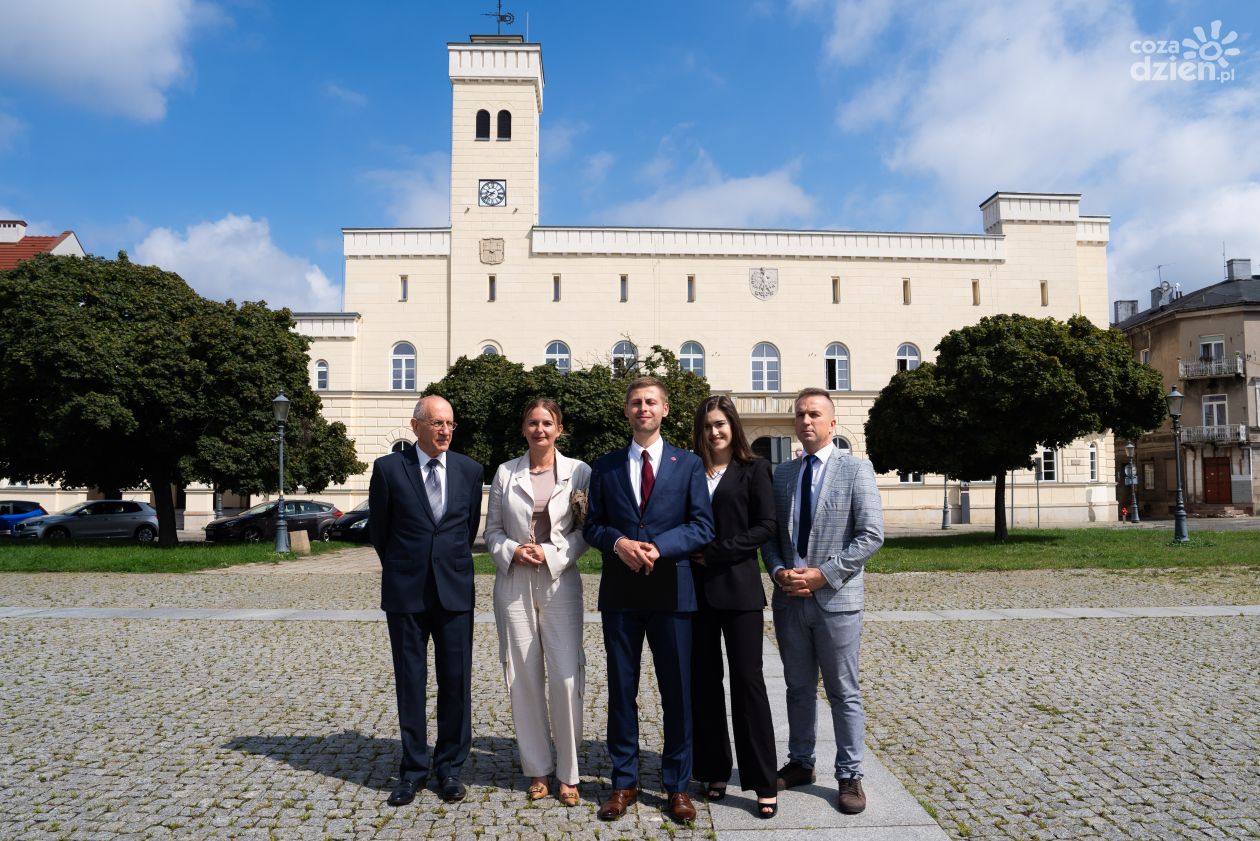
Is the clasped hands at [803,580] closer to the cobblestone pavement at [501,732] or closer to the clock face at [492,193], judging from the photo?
the cobblestone pavement at [501,732]

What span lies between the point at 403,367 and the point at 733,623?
39.6 meters

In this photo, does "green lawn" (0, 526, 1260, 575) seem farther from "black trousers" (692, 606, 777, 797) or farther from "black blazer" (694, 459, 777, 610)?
"black blazer" (694, 459, 777, 610)

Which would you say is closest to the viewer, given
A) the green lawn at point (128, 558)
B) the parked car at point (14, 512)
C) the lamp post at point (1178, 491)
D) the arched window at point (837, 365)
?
the green lawn at point (128, 558)

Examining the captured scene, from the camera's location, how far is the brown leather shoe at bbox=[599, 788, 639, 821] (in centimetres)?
458

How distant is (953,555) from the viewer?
20.6m

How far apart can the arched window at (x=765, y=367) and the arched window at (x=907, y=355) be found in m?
6.09

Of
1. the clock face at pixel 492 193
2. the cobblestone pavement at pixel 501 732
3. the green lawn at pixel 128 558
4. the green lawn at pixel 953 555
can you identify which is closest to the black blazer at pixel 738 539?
the cobblestone pavement at pixel 501 732

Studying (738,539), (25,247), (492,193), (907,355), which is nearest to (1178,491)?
(907,355)

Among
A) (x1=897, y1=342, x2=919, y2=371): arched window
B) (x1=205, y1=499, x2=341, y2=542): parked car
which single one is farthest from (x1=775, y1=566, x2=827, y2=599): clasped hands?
(x1=897, y1=342, x2=919, y2=371): arched window

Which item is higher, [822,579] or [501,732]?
[822,579]

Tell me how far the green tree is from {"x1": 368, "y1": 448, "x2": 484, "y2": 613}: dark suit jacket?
2052cm

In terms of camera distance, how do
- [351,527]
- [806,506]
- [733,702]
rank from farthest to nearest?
[351,527] → [806,506] → [733,702]

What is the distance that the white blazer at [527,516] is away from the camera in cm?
495

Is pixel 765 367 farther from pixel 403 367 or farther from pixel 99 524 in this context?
pixel 99 524
